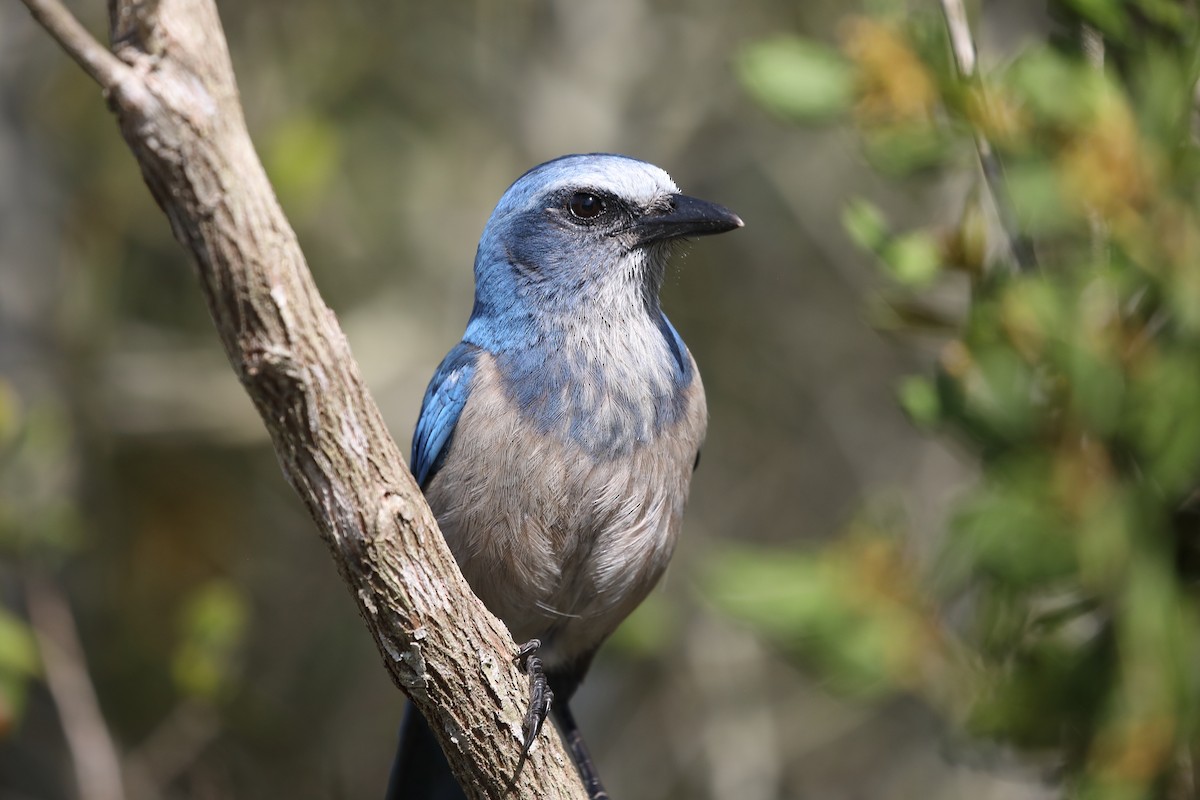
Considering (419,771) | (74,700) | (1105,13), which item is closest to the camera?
(1105,13)

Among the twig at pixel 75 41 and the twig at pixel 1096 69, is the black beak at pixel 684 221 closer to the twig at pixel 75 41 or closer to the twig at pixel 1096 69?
the twig at pixel 1096 69

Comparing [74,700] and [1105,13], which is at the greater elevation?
[1105,13]

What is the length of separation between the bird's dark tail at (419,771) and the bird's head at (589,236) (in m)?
1.60

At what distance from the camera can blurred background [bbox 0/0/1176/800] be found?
23.1 feet

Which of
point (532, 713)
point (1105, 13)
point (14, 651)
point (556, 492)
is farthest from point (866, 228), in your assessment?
point (14, 651)

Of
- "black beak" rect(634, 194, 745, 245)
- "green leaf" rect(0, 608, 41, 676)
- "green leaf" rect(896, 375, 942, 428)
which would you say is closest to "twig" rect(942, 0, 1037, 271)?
"green leaf" rect(896, 375, 942, 428)

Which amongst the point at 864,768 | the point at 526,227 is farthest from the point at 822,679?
the point at 864,768

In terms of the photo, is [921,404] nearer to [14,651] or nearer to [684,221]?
[684,221]

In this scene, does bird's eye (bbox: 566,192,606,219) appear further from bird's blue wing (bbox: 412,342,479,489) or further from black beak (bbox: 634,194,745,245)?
bird's blue wing (bbox: 412,342,479,489)

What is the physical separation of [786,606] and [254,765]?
16.7 feet

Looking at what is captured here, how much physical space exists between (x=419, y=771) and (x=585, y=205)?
2177mm

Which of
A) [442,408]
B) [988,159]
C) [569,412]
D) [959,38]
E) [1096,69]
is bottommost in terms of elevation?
[569,412]

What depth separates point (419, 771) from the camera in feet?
16.0

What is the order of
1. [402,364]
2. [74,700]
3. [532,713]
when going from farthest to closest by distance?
[402,364], [74,700], [532,713]
